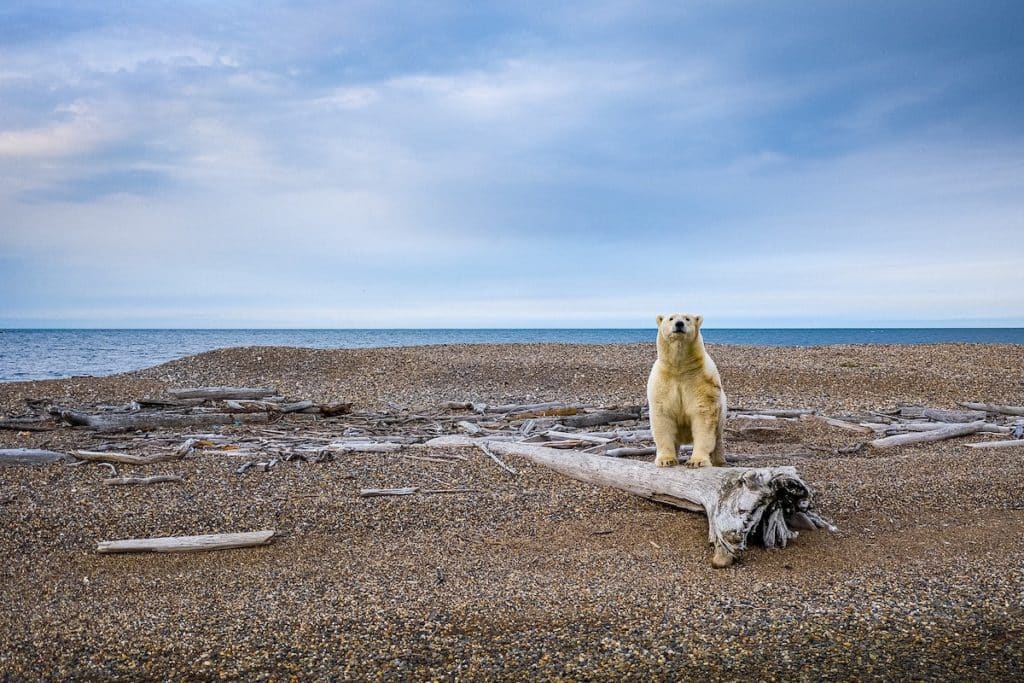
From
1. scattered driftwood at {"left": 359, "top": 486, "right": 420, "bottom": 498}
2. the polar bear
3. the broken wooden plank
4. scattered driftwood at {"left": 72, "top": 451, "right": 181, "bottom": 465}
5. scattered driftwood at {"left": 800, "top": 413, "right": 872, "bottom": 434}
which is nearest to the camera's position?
the polar bear

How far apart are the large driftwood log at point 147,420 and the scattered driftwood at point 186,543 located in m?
6.04

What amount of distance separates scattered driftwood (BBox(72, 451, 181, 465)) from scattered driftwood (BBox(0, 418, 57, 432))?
11.2ft

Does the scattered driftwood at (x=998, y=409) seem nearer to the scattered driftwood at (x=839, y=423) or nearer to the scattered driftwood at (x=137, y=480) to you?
the scattered driftwood at (x=839, y=423)

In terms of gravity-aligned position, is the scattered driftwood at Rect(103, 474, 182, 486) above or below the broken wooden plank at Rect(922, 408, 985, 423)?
below

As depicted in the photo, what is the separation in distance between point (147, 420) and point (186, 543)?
671 cm

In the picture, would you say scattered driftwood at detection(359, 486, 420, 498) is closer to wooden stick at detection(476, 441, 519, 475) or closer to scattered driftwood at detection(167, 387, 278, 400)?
wooden stick at detection(476, 441, 519, 475)

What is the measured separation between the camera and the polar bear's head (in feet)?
23.9

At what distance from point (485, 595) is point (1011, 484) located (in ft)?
22.1

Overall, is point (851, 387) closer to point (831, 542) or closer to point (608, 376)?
point (608, 376)

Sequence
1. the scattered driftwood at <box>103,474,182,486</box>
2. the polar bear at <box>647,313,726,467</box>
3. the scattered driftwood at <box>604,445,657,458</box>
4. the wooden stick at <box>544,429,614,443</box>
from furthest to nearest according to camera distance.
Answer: the wooden stick at <box>544,429,614,443</box> < the scattered driftwood at <box>604,445,657,458</box> < the scattered driftwood at <box>103,474,182,486</box> < the polar bear at <box>647,313,726,467</box>

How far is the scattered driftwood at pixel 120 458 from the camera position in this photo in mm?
9562

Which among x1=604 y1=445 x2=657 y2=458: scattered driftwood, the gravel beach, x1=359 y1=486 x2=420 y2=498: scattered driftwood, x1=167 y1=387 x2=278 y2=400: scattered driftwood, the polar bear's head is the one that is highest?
the polar bear's head

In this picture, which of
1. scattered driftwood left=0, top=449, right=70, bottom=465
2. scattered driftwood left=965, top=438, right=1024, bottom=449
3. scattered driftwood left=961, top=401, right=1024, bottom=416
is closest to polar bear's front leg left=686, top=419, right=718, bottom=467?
scattered driftwood left=965, top=438, right=1024, bottom=449

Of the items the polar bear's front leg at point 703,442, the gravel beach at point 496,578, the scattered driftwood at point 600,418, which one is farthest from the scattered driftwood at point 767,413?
the polar bear's front leg at point 703,442
